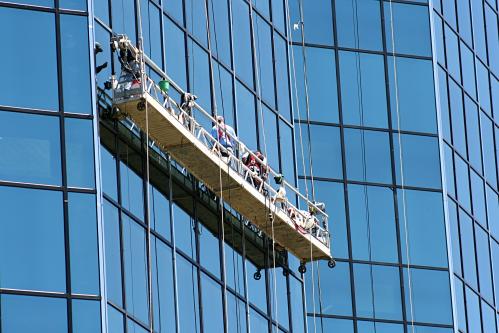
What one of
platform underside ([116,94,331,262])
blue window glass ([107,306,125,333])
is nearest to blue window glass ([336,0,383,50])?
platform underside ([116,94,331,262])

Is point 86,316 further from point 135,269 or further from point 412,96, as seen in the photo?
point 412,96

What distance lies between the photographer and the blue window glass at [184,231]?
178 ft

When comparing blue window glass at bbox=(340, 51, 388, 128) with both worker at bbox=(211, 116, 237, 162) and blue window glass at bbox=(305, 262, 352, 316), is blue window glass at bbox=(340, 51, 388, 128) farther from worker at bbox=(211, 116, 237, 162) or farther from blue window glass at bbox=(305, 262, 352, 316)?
worker at bbox=(211, 116, 237, 162)

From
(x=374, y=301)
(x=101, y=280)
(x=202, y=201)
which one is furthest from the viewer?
(x=374, y=301)

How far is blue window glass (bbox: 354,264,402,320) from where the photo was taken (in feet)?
229

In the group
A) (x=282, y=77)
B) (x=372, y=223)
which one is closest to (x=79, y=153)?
(x=282, y=77)

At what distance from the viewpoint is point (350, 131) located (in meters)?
71.8

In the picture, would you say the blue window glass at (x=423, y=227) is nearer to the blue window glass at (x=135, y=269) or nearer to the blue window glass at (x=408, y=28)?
the blue window glass at (x=408, y=28)

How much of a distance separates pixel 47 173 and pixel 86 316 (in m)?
3.57

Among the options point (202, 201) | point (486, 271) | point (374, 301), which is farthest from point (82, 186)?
point (486, 271)

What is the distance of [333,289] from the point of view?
228ft

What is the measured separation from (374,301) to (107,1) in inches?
833

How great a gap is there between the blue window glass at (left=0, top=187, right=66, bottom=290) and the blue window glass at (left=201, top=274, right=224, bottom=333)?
672 cm

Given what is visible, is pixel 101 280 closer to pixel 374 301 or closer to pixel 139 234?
pixel 139 234
